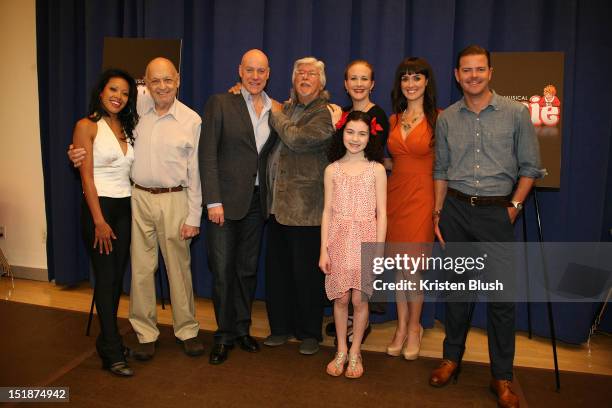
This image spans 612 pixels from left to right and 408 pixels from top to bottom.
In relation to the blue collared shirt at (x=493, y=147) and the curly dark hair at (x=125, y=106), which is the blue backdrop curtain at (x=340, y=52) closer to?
the blue collared shirt at (x=493, y=147)

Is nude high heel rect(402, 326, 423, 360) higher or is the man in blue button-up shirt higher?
the man in blue button-up shirt

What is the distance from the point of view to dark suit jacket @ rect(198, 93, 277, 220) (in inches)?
106

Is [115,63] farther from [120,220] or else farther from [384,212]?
[384,212]

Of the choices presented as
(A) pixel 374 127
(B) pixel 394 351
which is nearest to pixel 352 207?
(A) pixel 374 127

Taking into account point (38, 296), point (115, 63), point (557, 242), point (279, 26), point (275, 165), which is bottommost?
point (38, 296)

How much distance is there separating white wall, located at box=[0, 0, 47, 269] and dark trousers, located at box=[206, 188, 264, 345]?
97.9 inches

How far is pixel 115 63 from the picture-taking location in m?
3.61

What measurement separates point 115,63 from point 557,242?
343 cm

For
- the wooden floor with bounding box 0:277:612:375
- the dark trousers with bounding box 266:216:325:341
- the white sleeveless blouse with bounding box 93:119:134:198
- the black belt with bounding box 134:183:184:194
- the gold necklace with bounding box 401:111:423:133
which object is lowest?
the wooden floor with bounding box 0:277:612:375

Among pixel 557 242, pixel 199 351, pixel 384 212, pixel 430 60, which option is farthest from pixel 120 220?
pixel 557 242

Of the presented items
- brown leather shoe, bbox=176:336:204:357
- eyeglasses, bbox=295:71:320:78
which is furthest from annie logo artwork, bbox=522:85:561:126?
brown leather shoe, bbox=176:336:204:357

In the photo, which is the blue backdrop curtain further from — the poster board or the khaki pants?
the khaki pants

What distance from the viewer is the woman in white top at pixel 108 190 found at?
100 inches

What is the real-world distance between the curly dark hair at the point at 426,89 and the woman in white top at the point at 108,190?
1500 millimetres
